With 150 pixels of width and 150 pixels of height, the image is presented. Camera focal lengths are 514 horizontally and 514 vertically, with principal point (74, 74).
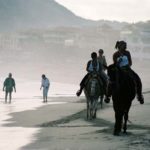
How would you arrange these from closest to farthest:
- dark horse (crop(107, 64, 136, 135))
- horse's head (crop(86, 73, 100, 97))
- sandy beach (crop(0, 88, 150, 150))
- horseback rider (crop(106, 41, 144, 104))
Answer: sandy beach (crop(0, 88, 150, 150)), dark horse (crop(107, 64, 136, 135)), horseback rider (crop(106, 41, 144, 104)), horse's head (crop(86, 73, 100, 97))

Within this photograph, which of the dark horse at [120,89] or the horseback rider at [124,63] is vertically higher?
the horseback rider at [124,63]

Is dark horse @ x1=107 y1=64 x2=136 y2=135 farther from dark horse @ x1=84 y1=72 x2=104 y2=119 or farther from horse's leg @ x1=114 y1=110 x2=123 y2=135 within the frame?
dark horse @ x1=84 y1=72 x2=104 y2=119

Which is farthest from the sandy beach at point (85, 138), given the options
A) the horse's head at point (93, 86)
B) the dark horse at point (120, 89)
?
the horse's head at point (93, 86)

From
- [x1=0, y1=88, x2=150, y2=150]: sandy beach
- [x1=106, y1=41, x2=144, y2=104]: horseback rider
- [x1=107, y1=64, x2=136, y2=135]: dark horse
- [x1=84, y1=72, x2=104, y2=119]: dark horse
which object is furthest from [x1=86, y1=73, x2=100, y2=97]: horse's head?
[x1=107, y1=64, x2=136, y2=135]: dark horse

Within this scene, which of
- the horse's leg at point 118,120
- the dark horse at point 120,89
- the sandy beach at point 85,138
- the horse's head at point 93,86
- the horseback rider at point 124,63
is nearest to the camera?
the sandy beach at point 85,138

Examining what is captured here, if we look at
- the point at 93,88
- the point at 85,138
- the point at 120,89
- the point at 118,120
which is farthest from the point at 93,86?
the point at 120,89

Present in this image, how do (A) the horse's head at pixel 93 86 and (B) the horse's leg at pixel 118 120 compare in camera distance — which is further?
(A) the horse's head at pixel 93 86

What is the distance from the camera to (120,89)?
10.1 metres

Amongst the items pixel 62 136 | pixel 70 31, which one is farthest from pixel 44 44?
pixel 62 136

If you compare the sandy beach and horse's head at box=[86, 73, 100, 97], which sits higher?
horse's head at box=[86, 73, 100, 97]

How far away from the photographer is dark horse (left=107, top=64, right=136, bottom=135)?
10.1m

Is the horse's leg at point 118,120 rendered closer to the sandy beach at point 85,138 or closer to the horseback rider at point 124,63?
the sandy beach at point 85,138

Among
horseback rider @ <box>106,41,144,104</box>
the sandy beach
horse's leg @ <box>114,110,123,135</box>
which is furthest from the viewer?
horseback rider @ <box>106,41,144,104</box>

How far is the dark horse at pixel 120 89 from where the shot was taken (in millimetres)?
10062
